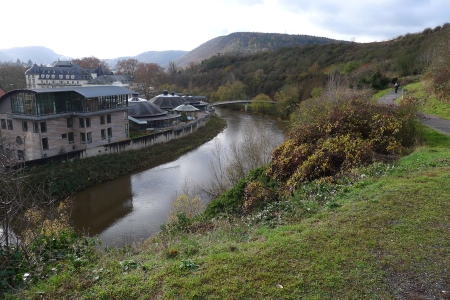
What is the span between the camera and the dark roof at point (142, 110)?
A: 3247 centimetres

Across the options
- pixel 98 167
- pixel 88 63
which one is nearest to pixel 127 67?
pixel 88 63

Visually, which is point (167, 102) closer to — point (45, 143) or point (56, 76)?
point (45, 143)

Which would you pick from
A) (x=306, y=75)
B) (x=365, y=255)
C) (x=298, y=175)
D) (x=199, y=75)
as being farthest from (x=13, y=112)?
(x=199, y=75)

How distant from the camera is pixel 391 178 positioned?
28.9 ft

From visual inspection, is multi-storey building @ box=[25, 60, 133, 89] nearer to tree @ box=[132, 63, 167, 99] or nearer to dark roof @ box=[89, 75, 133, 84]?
dark roof @ box=[89, 75, 133, 84]

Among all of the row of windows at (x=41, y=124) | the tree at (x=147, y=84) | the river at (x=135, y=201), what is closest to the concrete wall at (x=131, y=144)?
the row of windows at (x=41, y=124)

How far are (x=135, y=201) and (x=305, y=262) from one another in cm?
1474

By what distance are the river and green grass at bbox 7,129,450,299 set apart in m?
6.59

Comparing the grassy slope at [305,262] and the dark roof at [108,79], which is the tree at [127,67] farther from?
the grassy slope at [305,262]

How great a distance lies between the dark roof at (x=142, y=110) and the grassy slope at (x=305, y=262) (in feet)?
88.7

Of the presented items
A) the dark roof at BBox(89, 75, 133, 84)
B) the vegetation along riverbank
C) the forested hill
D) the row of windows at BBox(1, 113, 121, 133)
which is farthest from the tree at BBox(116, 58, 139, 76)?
the vegetation along riverbank

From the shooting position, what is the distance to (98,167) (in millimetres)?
21594

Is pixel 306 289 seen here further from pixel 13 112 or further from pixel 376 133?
pixel 13 112

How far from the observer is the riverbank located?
60.9 ft
